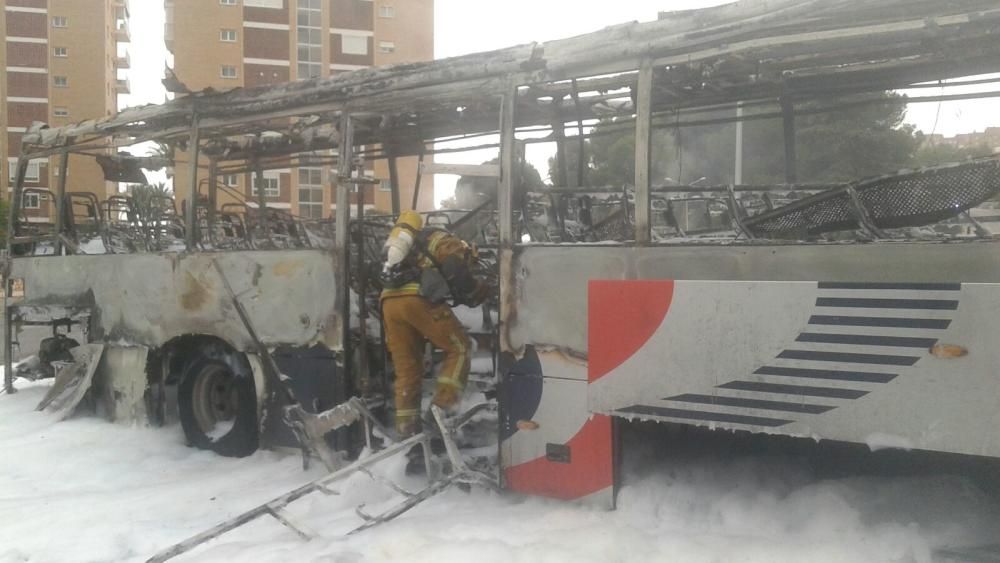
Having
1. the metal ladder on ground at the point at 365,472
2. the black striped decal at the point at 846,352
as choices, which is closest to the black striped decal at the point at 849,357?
the black striped decal at the point at 846,352

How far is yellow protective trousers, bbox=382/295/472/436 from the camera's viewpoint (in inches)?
187

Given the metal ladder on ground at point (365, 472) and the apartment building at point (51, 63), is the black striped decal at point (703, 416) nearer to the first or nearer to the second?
the metal ladder on ground at point (365, 472)

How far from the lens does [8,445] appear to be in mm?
5863

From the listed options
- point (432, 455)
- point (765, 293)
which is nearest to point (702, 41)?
point (765, 293)

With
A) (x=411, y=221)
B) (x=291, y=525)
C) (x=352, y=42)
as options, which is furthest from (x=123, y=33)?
(x=291, y=525)

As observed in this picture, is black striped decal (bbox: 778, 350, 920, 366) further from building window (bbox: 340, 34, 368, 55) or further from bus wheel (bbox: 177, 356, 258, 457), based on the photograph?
building window (bbox: 340, 34, 368, 55)

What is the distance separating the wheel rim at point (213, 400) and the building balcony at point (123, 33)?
2962 inches

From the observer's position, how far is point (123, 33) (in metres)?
70.9

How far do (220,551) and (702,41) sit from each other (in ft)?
11.3

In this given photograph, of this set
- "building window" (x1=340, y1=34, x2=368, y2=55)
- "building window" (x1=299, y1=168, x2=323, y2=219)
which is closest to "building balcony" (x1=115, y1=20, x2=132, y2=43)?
"building window" (x1=340, y1=34, x2=368, y2=55)

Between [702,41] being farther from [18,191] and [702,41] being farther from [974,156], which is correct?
[18,191]

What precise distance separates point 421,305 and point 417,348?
33 centimetres

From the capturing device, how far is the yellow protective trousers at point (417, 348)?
474cm

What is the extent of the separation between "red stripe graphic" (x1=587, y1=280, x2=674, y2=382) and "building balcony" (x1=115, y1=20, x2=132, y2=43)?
7812cm
